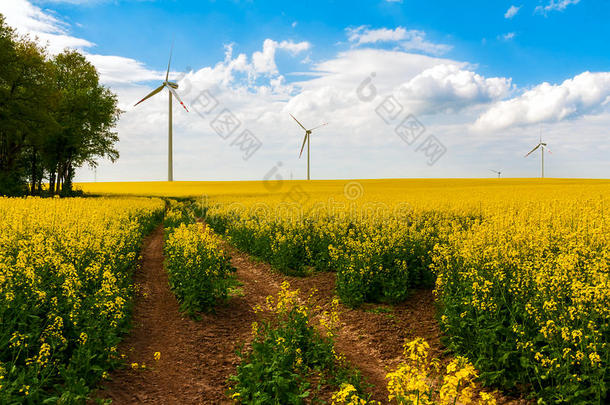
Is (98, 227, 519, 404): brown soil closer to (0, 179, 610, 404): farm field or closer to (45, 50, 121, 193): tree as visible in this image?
(0, 179, 610, 404): farm field

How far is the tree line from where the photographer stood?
130ft

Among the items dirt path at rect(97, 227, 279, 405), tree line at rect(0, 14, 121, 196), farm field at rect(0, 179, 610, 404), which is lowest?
dirt path at rect(97, 227, 279, 405)

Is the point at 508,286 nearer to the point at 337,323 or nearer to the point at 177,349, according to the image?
the point at 337,323

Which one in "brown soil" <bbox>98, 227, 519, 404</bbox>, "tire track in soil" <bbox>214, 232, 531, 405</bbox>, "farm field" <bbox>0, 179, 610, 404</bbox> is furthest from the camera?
"tire track in soil" <bbox>214, 232, 531, 405</bbox>

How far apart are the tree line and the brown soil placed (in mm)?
38740

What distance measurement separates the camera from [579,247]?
28.7 feet

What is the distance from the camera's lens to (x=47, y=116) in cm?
4134

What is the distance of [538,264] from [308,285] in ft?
25.6

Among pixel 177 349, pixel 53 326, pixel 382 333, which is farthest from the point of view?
pixel 382 333

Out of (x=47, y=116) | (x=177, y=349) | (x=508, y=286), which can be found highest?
(x=47, y=116)

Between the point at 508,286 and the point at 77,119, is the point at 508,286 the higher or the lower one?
the lower one

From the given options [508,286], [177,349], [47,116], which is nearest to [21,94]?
[47,116]

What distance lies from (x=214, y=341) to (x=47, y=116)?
44.2 meters

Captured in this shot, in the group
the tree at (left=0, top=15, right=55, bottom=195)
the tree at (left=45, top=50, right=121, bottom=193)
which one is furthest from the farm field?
the tree at (left=45, top=50, right=121, bottom=193)
